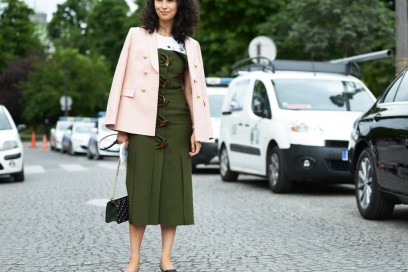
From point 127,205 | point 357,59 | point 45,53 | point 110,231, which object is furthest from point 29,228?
point 45,53

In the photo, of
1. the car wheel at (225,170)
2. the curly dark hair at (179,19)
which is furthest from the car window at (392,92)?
the car wheel at (225,170)

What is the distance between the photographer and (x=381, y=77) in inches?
1271

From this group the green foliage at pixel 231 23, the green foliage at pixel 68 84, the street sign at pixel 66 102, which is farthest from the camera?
the green foliage at pixel 68 84

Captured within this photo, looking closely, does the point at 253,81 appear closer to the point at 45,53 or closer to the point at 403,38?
the point at 403,38

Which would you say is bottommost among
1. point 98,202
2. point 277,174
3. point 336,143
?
point 98,202

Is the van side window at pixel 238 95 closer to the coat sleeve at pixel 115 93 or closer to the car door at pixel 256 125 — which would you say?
the car door at pixel 256 125

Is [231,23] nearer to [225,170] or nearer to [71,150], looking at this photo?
[71,150]

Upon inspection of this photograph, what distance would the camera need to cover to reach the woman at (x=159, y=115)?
17.6 ft

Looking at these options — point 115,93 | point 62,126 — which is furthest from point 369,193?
point 62,126

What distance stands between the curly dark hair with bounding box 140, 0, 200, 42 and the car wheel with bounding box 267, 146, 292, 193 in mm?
6783

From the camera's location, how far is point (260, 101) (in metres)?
13.4

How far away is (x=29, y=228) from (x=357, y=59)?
30.0 feet

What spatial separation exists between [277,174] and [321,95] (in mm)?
1444

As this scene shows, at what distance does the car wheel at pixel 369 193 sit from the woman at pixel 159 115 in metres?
3.76
